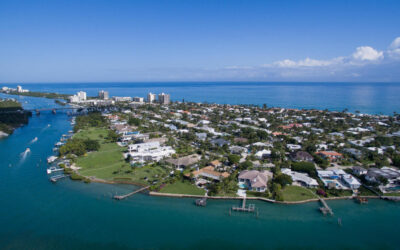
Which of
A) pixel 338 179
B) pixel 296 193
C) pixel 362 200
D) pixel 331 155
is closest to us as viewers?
pixel 362 200

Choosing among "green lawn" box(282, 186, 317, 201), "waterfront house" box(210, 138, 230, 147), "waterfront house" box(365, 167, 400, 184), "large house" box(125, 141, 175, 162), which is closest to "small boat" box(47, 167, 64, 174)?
"large house" box(125, 141, 175, 162)

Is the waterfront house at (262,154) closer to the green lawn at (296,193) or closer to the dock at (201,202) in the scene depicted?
the green lawn at (296,193)

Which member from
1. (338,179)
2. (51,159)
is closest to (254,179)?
(338,179)

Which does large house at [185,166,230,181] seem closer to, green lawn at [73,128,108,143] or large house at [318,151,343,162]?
large house at [318,151,343,162]

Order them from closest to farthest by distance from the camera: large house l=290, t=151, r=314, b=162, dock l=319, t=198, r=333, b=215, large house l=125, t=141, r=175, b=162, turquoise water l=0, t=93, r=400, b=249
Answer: turquoise water l=0, t=93, r=400, b=249, dock l=319, t=198, r=333, b=215, large house l=290, t=151, r=314, b=162, large house l=125, t=141, r=175, b=162

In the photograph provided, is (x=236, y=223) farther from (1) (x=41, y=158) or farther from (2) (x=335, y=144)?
(1) (x=41, y=158)

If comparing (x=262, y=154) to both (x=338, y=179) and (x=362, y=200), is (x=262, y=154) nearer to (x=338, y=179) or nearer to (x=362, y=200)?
(x=338, y=179)
